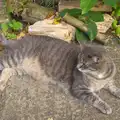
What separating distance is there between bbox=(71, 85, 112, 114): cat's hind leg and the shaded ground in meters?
0.05

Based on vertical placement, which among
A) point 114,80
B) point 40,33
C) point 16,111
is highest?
point 40,33

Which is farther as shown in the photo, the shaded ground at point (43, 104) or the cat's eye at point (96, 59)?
the shaded ground at point (43, 104)

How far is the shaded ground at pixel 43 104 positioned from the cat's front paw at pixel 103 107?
4cm

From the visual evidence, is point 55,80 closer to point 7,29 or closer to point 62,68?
point 62,68

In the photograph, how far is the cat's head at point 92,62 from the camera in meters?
2.34

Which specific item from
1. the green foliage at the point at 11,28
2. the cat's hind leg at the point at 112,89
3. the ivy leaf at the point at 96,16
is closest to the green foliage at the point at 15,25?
the green foliage at the point at 11,28

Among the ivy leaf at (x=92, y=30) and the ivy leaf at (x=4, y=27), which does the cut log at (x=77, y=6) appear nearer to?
the ivy leaf at (x=92, y=30)

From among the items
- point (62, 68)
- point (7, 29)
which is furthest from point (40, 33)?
point (62, 68)

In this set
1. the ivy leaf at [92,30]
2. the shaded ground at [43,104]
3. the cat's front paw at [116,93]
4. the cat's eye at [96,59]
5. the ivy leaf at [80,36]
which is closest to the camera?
the cat's eye at [96,59]

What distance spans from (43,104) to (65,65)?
42cm

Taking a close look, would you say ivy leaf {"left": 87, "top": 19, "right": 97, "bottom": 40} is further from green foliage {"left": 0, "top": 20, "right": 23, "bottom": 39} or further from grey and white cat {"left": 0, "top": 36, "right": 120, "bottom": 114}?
green foliage {"left": 0, "top": 20, "right": 23, "bottom": 39}

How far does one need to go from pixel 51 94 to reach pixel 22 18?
4.04 feet

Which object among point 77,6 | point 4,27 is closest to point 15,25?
point 4,27

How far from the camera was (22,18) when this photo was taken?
11.8 ft
